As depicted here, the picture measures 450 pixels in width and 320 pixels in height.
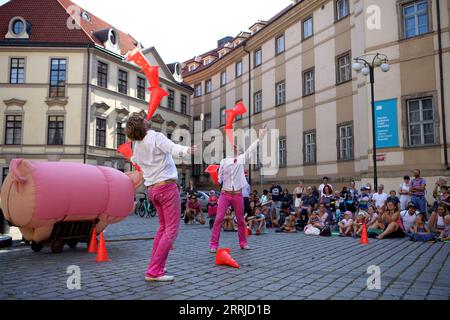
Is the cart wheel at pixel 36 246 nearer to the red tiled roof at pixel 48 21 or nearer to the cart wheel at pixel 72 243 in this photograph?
the cart wheel at pixel 72 243

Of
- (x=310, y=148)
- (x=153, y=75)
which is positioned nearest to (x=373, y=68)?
(x=310, y=148)

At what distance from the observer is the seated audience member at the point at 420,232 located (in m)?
10.4

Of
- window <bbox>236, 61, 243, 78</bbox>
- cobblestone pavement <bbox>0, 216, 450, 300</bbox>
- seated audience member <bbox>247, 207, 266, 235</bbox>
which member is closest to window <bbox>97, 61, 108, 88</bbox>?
window <bbox>236, 61, 243, 78</bbox>

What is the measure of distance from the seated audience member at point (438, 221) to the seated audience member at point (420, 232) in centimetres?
30

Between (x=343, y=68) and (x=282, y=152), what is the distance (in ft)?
25.4

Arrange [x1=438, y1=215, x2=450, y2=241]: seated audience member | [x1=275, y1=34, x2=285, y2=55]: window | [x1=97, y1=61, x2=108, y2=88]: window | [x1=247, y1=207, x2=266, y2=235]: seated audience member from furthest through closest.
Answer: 1. [x1=97, y1=61, x2=108, y2=88]: window
2. [x1=275, y1=34, x2=285, y2=55]: window
3. [x1=247, y1=207, x2=266, y2=235]: seated audience member
4. [x1=438, y1=215, x2=450, y2=241]: seated audience member

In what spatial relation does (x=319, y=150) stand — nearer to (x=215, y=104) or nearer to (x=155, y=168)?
(x=215, y=104)

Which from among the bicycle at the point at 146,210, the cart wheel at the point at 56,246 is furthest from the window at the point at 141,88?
the cart wheel at the point at 56,246

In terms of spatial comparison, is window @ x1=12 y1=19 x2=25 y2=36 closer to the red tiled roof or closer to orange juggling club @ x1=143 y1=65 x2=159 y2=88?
the red tiled roof

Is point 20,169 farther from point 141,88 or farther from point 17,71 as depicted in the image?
point 141,88

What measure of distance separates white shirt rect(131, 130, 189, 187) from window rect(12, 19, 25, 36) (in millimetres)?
32990

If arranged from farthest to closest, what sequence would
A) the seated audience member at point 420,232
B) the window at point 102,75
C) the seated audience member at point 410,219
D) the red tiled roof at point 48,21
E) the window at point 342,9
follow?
the window at point 102,75 → the red tiled roof at point 48,21 → the window at point 342,9 → the seated audience member at point 410,219 → the seated audience member at point 420,232

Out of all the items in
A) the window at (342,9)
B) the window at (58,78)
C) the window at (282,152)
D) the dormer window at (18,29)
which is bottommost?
the window at (282,152)

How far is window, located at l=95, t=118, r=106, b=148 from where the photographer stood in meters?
32.8
